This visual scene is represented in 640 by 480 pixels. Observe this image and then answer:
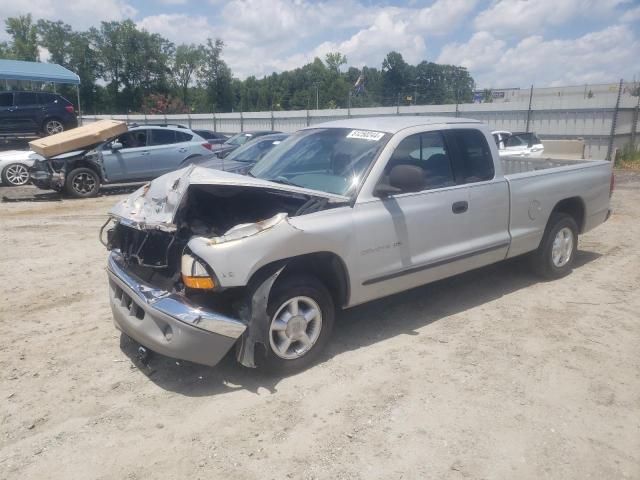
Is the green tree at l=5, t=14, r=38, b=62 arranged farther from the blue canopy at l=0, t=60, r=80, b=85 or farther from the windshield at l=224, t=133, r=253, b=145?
the windshield at l=224, t=133, r=253, b=145

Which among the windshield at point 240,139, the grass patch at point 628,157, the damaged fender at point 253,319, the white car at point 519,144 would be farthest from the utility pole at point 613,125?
the damaged fender at point 253,319

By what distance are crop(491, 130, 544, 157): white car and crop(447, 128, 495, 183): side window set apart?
973 cm

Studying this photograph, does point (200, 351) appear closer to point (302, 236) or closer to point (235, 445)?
point (235, 445)

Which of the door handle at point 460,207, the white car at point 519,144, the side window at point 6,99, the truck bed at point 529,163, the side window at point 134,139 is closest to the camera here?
the door handle at point 460,207

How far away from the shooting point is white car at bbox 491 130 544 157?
1430 centimetres

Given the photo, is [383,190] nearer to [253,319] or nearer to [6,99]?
[253,319]

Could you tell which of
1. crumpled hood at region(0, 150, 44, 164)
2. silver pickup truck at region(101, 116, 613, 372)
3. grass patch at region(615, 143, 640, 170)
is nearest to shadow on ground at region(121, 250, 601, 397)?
silver pickup truck at region(101, 116, 613, 372)

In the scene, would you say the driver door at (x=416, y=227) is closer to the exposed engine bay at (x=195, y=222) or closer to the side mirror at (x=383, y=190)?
the side mirror at (x=383, y=190)

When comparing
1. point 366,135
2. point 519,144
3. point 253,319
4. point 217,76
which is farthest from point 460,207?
point 217,76

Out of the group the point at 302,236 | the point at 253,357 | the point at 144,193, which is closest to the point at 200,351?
the point at 253,357

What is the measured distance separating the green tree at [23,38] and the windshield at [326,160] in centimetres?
7836

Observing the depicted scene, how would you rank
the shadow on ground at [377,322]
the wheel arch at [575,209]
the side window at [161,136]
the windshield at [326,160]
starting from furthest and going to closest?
1. the side window at [161,136]
2. the wheel arch at [575,209]
3. the windshield at [326,160]
4. the shadow on ground at [377,322]

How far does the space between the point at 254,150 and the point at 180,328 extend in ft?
27.4

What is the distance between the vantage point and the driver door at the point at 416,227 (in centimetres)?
414
